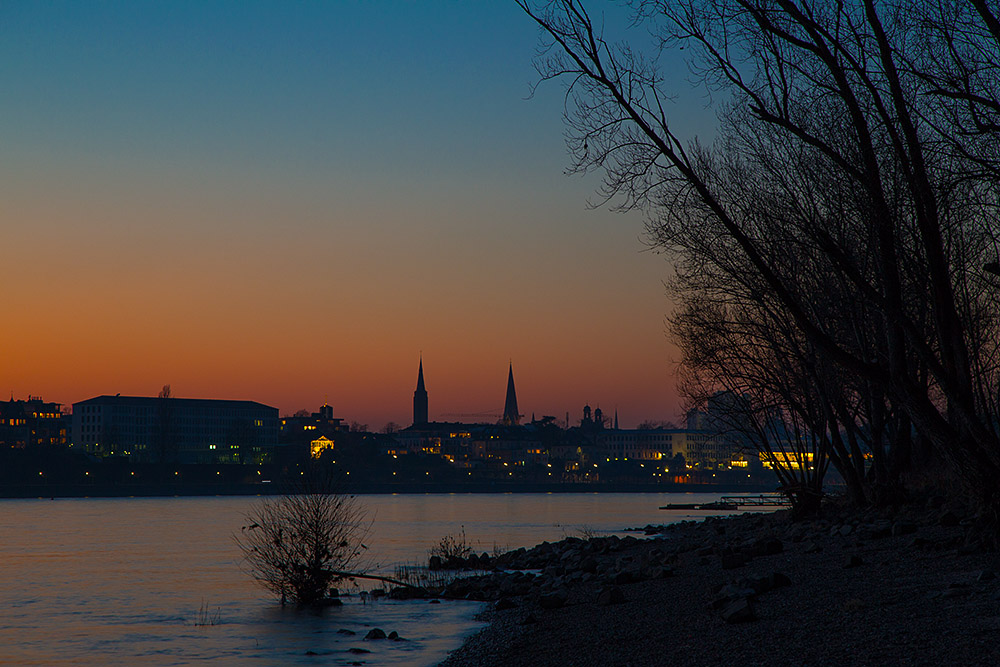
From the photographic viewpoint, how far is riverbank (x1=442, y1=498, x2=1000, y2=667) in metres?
12.5

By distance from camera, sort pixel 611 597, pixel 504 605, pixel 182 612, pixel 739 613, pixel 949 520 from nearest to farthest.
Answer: pixel 739 613 < pixel 949 520 < pixel 611 597 < pixel 504 605 < pixel 182 612

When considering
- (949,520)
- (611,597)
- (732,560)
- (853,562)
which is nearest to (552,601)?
(611,597)

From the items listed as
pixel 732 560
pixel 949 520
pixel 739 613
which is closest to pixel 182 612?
pixel 732 560

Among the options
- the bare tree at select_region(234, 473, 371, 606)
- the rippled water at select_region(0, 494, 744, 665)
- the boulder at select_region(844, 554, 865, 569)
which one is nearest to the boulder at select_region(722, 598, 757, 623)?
the boulder at select_region(844, 554, 865, 569)

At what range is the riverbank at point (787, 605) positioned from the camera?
12.5 meters

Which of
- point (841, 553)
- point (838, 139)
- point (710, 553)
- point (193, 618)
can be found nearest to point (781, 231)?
point (838, 139)

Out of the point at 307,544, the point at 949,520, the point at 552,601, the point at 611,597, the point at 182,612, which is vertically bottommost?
the point at 182,612

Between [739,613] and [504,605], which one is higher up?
[739,613]

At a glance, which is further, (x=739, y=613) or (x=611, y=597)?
(x=611, y=597)

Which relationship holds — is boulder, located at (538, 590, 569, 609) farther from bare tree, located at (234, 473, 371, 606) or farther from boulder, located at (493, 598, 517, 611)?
bare tree, located at (234, 473, 371, 606)

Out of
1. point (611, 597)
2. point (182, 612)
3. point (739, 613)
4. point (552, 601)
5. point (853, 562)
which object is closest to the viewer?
point (739, 613)

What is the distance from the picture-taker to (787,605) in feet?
52.4

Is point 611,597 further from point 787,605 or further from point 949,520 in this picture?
point 949,520

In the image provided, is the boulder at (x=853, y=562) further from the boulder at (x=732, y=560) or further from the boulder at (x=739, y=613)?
the boulder at (x=732, y=560)
